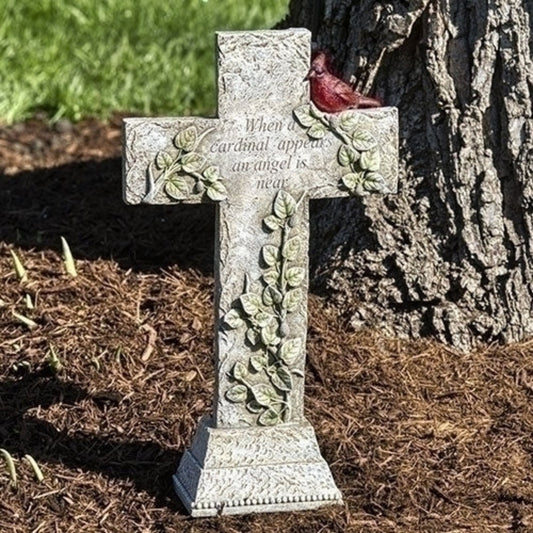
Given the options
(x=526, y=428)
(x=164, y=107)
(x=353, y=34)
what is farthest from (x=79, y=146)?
(x=526, y=428)

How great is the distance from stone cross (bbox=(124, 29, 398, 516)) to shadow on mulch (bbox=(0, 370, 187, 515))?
0.11 metres

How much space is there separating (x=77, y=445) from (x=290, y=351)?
788mm

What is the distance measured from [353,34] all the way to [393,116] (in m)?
0.91

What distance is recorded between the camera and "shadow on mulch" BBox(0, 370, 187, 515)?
462 centimetres

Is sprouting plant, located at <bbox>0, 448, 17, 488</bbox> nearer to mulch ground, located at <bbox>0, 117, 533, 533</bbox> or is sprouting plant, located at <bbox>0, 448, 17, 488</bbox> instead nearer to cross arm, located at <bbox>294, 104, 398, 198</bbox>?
mulch ground, located at <bbox>0, 117, 533, 533</bbox>

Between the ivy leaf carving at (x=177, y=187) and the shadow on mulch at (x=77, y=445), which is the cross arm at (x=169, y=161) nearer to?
the ivy leaf carving at (x=177, y=187)

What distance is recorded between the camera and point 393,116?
4.33 m

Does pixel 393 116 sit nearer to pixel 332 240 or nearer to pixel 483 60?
pixel 483 60

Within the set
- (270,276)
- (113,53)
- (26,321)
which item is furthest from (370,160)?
(113,53)

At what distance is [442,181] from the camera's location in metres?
5.17

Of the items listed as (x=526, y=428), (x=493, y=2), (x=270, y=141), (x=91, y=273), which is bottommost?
(x=526, y=428)

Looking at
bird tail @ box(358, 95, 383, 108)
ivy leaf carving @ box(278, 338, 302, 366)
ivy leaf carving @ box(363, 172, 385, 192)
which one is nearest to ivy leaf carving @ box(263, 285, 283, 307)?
ivy leaf carving @ box(278, 338, 302, 366)

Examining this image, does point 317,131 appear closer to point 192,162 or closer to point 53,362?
point 192,162

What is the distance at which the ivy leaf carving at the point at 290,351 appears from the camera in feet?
14.4
